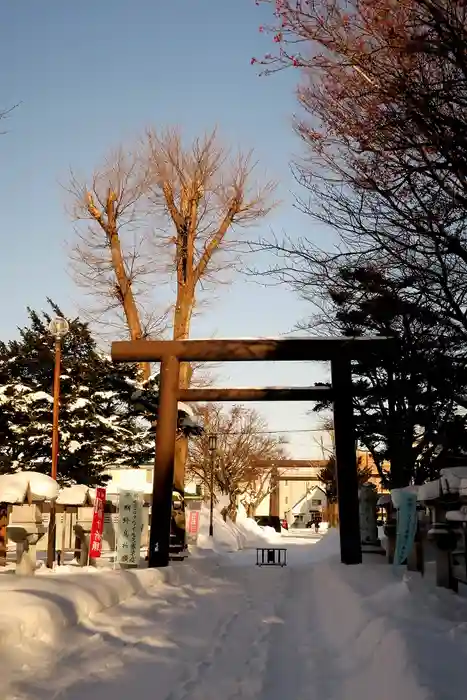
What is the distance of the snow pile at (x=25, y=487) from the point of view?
15.6 metres

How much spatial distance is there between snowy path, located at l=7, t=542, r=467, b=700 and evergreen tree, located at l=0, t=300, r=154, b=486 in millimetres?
19243

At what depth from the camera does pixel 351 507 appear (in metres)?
15.7

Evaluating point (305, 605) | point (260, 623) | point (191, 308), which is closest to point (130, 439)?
point (191, 308)

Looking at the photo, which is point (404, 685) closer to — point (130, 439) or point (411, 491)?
point (411, 491)

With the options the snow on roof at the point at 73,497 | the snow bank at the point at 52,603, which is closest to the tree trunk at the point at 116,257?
the snow on roof at the point at 73,497

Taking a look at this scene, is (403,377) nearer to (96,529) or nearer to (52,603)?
(96,529)

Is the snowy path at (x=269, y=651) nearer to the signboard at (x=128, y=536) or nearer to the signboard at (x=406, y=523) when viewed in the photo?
the signboard at (x=406, y=523)

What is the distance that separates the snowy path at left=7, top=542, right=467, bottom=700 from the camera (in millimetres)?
5164

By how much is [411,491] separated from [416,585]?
3247mm

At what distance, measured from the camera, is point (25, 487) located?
15.9 m

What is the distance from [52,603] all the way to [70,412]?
921 inches

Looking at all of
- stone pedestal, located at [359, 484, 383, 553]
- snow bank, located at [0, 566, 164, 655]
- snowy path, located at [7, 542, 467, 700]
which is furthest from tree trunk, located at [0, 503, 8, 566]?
stone pedestal, located at [359, 484, 383, 553]

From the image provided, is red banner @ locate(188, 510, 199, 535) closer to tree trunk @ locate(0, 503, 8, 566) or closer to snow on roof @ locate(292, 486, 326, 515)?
tree trunk @ locate(0, 503, 8, 566)

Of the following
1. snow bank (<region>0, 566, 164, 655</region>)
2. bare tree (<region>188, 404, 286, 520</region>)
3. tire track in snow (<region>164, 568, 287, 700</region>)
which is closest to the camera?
tire track in snow (<region>164, 568, 287, 700</region>)
